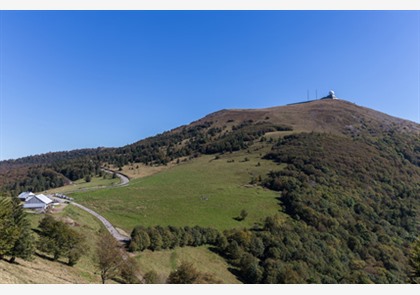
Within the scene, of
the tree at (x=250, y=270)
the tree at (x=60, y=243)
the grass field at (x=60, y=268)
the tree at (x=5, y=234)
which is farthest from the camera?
the tree at (x=250, y=270)

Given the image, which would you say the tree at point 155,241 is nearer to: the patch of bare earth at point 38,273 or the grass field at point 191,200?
the grass field at point 191,200

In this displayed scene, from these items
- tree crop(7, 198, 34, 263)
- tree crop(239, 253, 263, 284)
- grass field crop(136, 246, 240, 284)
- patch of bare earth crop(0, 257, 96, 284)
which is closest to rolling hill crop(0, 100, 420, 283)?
tree crop(239, 253, 263, 284)

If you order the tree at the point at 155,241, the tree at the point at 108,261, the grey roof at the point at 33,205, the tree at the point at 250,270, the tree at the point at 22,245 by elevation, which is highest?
the grey roof at the point at 33,205

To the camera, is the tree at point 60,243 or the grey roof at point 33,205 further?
the grey roof at point 33,205

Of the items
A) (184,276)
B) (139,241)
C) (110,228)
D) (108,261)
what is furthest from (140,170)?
(184,276)

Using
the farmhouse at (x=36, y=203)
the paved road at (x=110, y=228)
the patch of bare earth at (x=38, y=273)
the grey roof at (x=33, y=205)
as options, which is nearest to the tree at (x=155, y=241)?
the paved road at (x=110, y=228)

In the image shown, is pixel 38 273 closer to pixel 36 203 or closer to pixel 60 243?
pixel 60 243
